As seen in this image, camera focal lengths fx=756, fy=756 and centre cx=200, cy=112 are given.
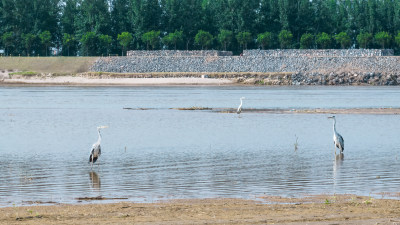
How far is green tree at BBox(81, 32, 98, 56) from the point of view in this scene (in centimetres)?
14900

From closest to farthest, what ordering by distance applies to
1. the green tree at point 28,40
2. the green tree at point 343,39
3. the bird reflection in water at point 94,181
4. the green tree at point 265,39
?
the bird reflection in water at point 94,181
the green tree at point 343,39
the green tree at point 265,39
the green tree at point 28,40

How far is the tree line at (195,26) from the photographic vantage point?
14800 cm

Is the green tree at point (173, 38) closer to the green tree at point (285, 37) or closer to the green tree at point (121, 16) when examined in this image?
the green tree at point (121, 16)

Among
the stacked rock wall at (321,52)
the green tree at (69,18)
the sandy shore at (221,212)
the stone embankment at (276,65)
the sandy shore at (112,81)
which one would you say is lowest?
the sandy shore at (112,81)

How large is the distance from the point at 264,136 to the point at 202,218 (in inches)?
925

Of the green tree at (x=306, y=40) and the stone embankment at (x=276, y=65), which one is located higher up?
the green tree at (x=306, y=40)

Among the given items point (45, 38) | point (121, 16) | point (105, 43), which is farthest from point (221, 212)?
point (121, 16)

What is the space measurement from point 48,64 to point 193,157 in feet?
361

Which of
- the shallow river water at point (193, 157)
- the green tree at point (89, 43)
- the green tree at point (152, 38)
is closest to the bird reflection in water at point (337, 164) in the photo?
the shallow river water at point (193, 157)

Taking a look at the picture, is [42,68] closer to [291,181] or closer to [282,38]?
[282,38]

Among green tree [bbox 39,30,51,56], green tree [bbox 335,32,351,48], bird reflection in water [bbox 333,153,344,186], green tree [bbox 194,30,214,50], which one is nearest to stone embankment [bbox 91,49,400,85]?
green tree [bbox 194,30,214,50]

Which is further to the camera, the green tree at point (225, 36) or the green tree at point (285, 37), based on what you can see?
the green tree at point (225, 36)

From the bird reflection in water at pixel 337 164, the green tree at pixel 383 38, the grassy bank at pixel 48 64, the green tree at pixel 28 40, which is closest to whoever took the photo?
the bird reflection in water at pixel 337 164

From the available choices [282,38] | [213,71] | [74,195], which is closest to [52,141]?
[74,195]
